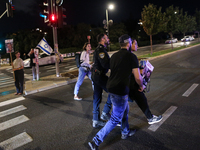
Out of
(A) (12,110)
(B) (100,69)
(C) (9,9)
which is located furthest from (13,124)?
(C) (9,9)

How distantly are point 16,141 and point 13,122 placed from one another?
3.73ft

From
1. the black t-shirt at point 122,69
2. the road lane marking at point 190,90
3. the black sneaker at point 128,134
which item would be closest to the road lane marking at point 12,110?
the black sneaker at point 128,134

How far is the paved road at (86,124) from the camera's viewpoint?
3.06m

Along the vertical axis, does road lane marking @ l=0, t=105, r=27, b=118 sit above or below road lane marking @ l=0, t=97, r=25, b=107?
below

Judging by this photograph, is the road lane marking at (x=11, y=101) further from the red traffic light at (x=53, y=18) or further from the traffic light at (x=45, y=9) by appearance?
the traffic light at (x=45, y=9)

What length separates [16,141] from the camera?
3.44 m

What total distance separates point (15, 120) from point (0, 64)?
74.1ft

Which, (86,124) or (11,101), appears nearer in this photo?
(86,124)

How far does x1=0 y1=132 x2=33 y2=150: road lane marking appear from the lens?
10.7ft

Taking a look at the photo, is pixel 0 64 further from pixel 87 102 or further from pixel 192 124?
pixel 192 124

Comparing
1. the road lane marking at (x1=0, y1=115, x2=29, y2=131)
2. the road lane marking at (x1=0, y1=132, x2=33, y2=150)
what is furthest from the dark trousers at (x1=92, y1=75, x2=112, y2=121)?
the road lane marking at (x1=0, y1=115, x2=29, y2=131)

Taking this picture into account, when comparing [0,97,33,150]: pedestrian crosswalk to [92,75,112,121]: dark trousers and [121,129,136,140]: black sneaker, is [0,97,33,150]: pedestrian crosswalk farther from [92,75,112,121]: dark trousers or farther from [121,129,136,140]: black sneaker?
[121,129,136,140]: black sneaker

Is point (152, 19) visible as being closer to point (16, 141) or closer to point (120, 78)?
point (120, 78)

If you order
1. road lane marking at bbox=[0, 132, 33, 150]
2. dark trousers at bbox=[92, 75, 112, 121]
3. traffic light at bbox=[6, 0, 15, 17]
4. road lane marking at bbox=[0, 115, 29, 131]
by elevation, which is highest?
traffic light at bbox=[6, 0, 15, 17]
